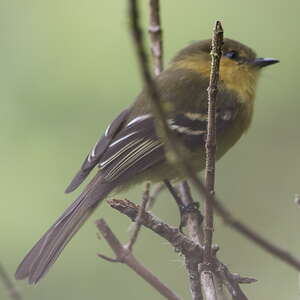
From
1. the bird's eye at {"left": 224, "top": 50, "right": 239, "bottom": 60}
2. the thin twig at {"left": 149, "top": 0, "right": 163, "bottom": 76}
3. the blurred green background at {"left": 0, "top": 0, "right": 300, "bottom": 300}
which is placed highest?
the thin twig at {"left": 149, "top": 0, "right": 163, "bottom": 76}

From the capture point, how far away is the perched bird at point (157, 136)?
318 cm

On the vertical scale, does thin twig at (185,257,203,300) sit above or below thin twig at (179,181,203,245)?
above

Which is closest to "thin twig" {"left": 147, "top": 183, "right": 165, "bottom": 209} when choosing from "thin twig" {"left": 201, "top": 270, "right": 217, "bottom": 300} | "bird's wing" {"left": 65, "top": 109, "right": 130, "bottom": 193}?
"bird's wing" {"left": 65, "top": 109, "right": 130, "bottom": 193}

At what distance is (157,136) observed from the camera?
331 cm

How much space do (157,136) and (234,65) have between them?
30.8 inches

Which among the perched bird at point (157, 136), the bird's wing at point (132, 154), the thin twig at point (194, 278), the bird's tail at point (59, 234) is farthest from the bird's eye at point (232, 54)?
the thin twig at point (194, 278)

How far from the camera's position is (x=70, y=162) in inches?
180

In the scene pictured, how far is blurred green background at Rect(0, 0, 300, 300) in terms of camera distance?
14.0ft

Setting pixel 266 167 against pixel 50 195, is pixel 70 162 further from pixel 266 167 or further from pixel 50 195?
pixel 266 167

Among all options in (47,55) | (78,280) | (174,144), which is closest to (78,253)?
(78,280)

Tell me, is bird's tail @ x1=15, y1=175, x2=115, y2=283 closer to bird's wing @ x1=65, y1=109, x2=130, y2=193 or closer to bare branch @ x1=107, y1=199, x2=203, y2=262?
bird's wing @ x1=65, y1=109, x2=130, y2=193

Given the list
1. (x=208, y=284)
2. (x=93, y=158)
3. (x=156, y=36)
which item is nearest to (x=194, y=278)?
(x=208, y=284)

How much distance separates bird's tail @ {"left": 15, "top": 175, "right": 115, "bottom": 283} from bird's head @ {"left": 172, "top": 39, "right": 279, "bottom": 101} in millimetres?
865

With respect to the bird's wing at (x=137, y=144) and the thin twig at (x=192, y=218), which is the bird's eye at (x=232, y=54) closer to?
the bird's wing at (x=137, y=144)
